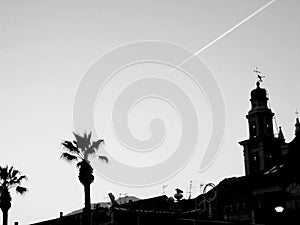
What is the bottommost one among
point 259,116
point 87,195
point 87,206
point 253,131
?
point 87,206

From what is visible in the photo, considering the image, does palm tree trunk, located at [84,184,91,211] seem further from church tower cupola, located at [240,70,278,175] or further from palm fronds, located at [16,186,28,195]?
church tower cupola, located at [240,70,278,175]

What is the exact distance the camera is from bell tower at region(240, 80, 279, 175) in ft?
219

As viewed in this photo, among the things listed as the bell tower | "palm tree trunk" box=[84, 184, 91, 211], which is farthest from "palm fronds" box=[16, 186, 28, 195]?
the bell tower

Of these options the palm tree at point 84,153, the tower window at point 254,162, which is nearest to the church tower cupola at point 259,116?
the tower window at point 254,162

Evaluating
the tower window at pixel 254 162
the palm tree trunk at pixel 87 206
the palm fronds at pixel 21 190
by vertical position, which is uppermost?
the tower window at pixel 254 162

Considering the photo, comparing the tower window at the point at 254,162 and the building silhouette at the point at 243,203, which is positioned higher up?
the tower window at the point at 254,162

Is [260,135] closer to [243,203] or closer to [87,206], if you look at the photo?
[243,203]

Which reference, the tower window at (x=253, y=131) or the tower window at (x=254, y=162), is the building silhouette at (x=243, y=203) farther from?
the tower window at (x=254, y=162)

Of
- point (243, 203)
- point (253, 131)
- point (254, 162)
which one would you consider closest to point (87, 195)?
point (243, 203)

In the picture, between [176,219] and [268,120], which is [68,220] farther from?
[268,120]

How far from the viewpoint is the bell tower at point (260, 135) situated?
66688 millimetres

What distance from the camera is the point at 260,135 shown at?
67.7 m

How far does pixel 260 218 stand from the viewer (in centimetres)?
4391

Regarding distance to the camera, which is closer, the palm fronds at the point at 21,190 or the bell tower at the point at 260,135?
the palm fronds at the point at 21,190
